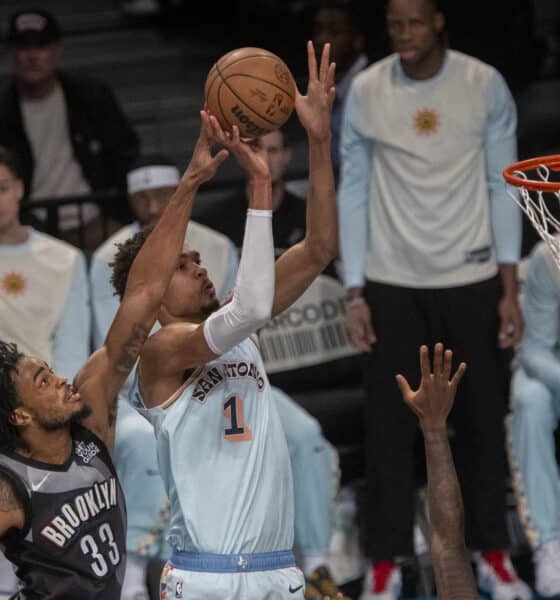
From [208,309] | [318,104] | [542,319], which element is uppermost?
[318,104]

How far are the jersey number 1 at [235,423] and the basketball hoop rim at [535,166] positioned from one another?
1181mm

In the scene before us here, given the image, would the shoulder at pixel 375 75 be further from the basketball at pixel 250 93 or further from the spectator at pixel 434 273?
the basketball at pixel 250 93

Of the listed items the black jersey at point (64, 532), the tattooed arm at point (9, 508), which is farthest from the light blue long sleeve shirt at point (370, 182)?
the tattooed arm at point (9, 508)

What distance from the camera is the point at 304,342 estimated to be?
25.3 ft

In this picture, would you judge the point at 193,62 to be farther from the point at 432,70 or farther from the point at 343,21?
the point at 432,70

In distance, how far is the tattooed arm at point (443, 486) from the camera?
4.17m

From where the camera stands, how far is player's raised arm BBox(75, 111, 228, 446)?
476 cm

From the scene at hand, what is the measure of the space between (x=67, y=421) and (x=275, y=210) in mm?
2869

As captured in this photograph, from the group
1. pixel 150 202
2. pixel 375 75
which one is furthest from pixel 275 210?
pixel 375 75

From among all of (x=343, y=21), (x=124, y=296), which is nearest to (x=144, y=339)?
(x=124, y=296)

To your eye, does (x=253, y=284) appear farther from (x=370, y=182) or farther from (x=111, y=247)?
(x=111, y=247)

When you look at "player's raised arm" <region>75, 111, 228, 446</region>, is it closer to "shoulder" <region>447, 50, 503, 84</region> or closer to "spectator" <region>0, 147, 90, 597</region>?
→ "spectator" <region>0, 147, 90, 597</region>

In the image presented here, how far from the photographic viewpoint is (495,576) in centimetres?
657

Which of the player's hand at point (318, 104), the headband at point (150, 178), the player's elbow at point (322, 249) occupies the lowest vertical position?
the headband at point (150, 178)
